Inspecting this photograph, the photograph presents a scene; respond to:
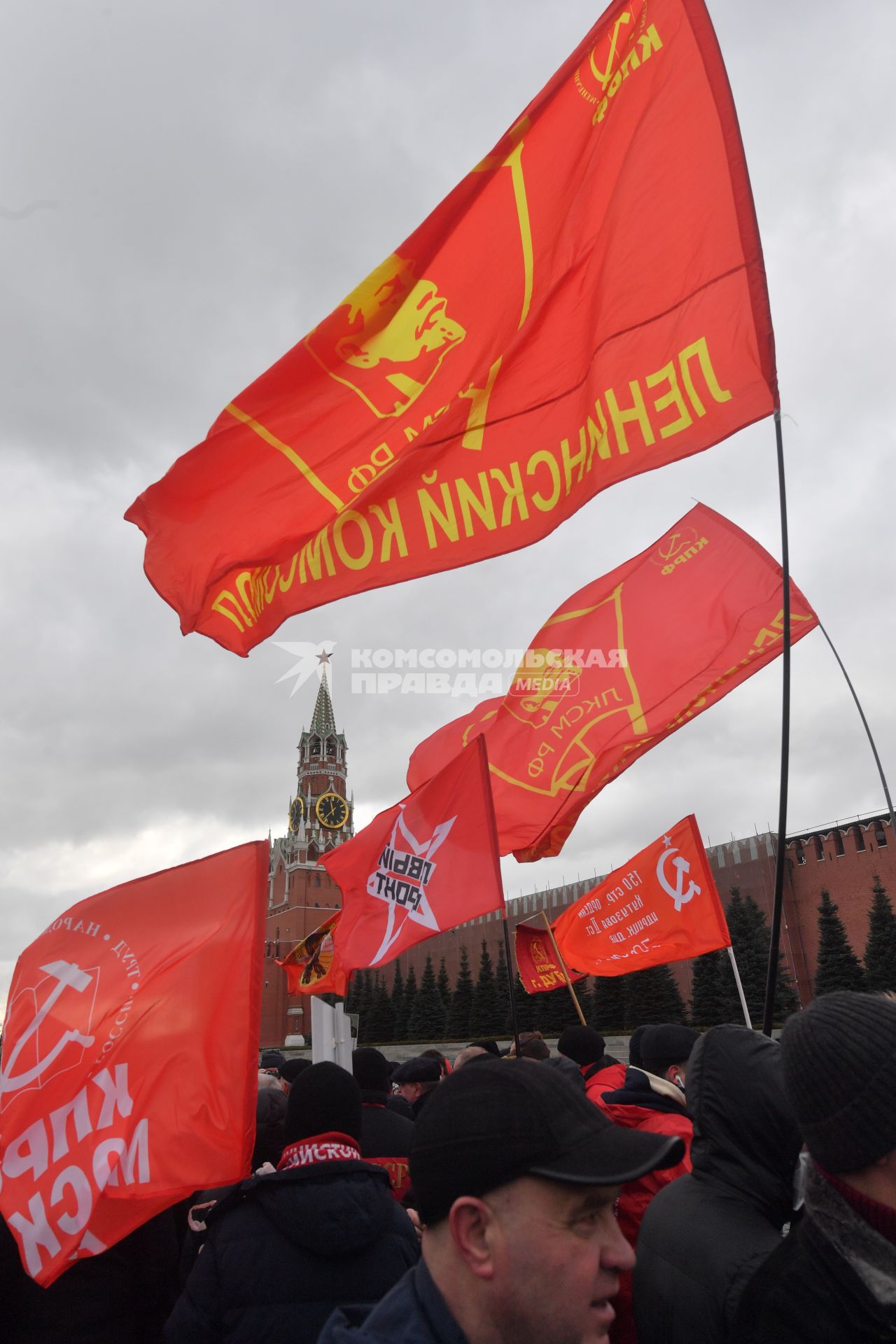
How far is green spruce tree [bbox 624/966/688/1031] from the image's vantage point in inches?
1367

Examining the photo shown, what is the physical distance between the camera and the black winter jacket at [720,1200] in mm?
1804

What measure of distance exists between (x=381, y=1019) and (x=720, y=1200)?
194 feet

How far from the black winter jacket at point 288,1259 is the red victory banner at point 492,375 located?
2553 mm

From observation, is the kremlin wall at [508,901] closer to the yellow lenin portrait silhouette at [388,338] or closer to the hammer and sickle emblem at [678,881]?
the hammer and sickle emblem at [678,881]

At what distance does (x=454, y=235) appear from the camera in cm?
428

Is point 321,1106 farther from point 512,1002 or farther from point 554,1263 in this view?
point 554,1263

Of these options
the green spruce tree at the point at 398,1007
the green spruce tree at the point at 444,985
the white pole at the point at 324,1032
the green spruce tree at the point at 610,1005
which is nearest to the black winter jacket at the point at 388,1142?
the white pole at the point at 324,1032

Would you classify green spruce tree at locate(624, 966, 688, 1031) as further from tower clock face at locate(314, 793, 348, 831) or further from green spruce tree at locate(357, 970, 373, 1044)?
tower clock face at locate(314, 793, 348, 831)

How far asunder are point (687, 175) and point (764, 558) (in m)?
3.11

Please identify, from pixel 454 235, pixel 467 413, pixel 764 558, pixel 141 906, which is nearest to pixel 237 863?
pixel 141 906

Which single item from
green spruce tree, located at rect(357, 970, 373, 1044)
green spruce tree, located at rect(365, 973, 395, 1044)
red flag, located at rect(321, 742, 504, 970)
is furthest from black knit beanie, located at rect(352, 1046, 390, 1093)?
green spruce tree, located at rect(365, 973, 395, 1044)

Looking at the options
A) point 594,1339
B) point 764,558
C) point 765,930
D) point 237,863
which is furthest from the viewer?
point 765,930

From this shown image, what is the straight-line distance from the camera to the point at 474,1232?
1.27 metres

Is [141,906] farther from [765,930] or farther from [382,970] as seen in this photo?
[382,970]
